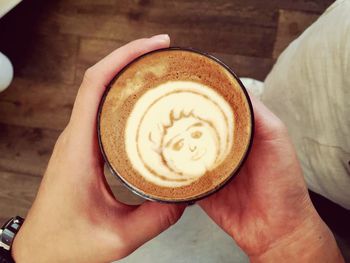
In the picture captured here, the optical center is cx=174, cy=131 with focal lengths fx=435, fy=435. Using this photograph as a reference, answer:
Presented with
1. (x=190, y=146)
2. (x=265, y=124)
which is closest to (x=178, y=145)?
(x=190, y=146)

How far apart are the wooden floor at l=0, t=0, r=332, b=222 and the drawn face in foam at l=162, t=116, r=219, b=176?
2.21 feet

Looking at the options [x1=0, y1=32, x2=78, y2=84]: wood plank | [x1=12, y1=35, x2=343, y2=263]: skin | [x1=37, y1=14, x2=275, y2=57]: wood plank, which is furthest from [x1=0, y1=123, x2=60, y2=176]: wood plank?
[x1=12, y1=35, x2=343, y2=263]: skin

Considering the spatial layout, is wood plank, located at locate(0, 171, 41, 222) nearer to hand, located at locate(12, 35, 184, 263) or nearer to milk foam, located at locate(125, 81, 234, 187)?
hand, located at locate(12, 35, 184, 263)

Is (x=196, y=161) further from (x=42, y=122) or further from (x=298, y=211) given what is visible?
(x=42, y=122)

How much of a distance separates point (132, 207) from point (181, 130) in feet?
0.62

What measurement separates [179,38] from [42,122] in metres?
0.47

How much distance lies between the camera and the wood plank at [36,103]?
4.21 feet

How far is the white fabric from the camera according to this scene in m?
0.73

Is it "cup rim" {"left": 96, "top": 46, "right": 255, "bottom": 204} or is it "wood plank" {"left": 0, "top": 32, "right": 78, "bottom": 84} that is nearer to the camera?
"cup rim" {"left": 96, "top": 46, "right": 255, "bottom": 204}

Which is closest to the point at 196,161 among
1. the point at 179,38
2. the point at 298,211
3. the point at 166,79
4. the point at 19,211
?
the point at 166,79

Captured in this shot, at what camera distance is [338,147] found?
78cm

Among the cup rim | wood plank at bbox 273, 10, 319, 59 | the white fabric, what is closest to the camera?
the cup rim

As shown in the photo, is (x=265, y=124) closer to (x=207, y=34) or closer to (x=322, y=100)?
(x=322, y=100)

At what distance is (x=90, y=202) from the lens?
0.70 meters
